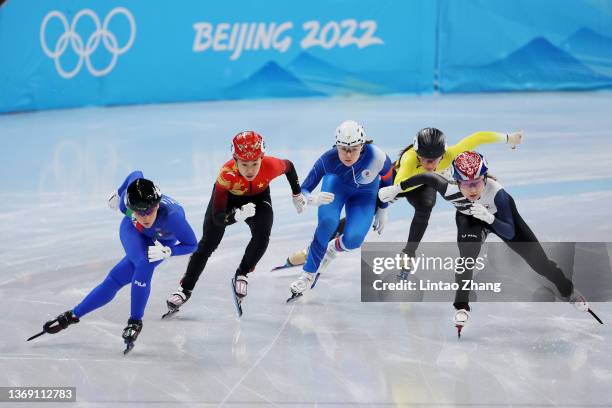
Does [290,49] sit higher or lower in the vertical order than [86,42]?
higher

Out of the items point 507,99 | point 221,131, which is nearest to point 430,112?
point 507,99

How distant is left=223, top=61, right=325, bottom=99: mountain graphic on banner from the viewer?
14508 millimetres

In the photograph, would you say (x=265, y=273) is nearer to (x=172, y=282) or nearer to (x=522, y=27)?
(x=172, y=282)

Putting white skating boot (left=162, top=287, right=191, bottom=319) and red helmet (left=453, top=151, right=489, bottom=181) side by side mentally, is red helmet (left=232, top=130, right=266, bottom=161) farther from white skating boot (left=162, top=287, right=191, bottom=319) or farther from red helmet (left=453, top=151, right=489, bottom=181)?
red helmet (left=453, top=151, right=489, bottom=181)

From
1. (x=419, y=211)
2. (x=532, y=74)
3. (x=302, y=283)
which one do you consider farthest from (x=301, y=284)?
(x=532, y=74)

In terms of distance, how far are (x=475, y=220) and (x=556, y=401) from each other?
135 cm

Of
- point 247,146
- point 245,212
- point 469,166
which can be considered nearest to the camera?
point 469,166

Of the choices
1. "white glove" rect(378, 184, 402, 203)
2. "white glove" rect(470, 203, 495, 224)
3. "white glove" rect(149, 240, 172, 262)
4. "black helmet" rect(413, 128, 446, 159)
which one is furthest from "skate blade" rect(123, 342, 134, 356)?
"black helmet" rect(413, 128, 446, 159)

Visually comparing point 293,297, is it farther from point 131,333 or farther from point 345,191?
point 131,333

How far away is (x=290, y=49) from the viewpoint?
562 inches

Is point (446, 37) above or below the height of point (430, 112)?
above

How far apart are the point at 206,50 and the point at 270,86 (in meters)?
1.23

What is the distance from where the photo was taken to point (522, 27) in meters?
14.0

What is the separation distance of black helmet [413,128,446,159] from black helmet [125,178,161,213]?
193 cm
